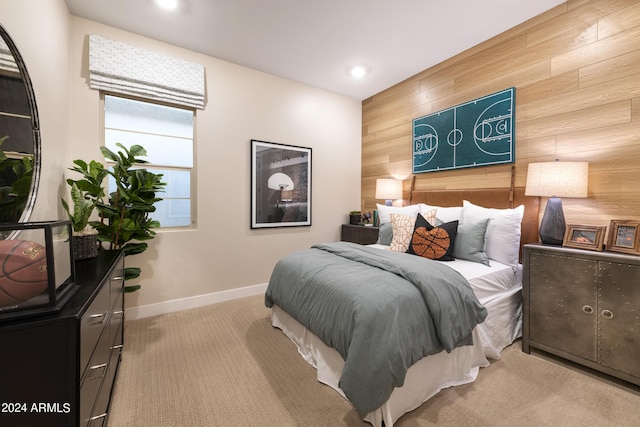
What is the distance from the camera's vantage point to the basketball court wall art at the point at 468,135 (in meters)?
2.71

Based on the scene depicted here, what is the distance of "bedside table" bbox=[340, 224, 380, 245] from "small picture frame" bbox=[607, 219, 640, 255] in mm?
2091

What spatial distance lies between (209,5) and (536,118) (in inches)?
121

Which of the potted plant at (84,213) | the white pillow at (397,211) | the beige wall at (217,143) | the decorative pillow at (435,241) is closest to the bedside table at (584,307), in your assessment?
the decorative pillow at (435,241)

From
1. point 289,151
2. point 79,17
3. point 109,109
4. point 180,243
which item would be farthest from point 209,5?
point 180,243

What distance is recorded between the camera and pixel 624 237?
188 centimetres

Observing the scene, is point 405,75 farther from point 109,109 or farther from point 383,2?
point 109,109

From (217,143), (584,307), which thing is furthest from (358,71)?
(584,307)

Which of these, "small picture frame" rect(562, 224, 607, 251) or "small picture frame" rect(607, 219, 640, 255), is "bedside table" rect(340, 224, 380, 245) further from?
"small picture frame" rect(607, 219, 640, 255)

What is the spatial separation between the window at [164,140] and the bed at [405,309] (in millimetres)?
1512

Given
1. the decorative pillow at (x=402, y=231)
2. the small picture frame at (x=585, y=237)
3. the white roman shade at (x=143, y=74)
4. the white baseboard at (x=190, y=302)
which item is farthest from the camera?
the white baseboard at (x=190, y=302)

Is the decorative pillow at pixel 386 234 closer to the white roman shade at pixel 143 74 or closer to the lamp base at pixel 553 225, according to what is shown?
the lamp base at pixel 553 225

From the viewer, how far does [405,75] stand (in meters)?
3.59

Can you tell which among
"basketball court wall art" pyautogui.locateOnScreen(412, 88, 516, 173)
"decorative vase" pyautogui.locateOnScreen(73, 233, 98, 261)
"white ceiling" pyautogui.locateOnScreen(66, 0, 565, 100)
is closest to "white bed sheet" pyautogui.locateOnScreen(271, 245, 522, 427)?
"basketball court wall art" pyautogui.locateOnScreen(412, 88, 516, 173)

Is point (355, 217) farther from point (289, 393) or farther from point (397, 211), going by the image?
point (289, 393)
